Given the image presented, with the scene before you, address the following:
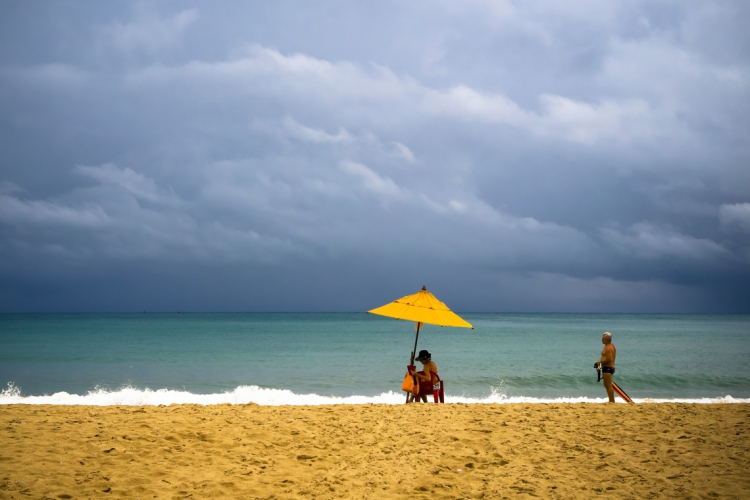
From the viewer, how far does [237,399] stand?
14.4 meters

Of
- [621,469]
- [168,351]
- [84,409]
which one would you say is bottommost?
[168,351]

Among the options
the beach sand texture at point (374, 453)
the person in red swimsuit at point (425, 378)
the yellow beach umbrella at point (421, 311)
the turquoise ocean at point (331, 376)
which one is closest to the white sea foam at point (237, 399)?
the turquoise ocean at point (331, 376)

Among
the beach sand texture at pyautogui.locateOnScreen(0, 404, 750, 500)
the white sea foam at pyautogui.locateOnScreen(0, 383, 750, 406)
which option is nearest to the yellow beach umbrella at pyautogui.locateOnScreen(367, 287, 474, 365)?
the beach sand texture at pyautogui.locateOnScreen(0, 404, 750, 500)

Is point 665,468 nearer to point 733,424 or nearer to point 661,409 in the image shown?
point 733,424

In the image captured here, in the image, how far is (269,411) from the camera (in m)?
9.21

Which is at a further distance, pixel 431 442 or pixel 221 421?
pixel 221 421

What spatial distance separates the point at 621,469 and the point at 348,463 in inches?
142

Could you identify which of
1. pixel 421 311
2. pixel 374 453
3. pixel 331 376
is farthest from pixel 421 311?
pixel 331 376

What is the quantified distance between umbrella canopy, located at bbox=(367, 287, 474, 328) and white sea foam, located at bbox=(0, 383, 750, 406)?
157 inches

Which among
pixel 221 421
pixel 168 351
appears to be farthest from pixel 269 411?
pixel 168 351

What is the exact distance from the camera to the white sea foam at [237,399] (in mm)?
13547

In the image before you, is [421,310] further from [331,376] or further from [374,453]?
[331,376]

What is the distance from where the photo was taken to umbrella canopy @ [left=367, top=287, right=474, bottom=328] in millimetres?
9875

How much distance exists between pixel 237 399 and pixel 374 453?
28.5 feet
